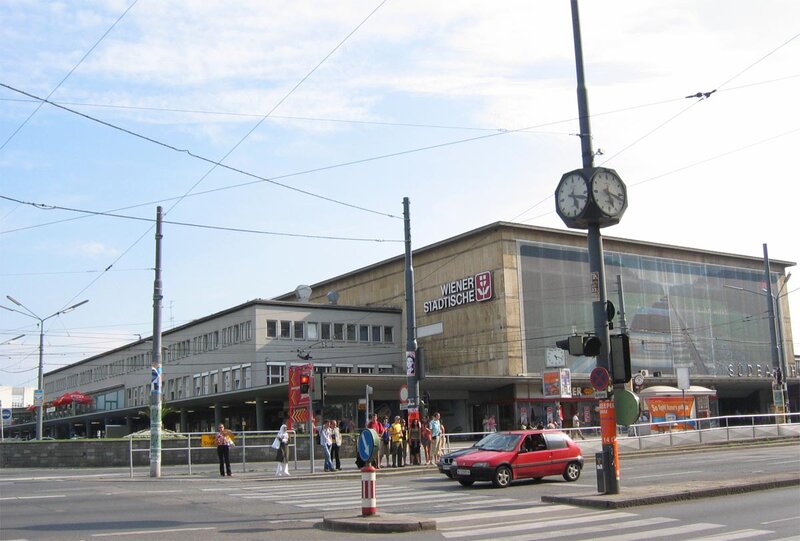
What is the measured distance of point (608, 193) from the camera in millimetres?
16719

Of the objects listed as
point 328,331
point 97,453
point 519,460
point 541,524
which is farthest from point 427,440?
point 328,331

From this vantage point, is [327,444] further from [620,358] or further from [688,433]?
[688,433]

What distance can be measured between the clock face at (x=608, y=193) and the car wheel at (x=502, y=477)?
7541 millimetres

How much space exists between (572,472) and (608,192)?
859 centimetres

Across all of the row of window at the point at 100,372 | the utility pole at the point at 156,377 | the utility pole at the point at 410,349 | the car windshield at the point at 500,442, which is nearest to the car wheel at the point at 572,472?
the car windshield at the point at 500,442

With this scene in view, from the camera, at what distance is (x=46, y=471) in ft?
105

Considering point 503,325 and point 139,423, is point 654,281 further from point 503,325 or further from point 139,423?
point 139,423

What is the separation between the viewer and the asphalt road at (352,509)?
1236 cm

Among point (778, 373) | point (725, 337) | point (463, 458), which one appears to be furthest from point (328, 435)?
point (725, 337)

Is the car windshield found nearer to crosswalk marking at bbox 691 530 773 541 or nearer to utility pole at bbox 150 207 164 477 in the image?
crosswalk marking at bbox 691 530 773 541

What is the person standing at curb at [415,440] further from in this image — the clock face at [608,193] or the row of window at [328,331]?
the row of window at [328,331]

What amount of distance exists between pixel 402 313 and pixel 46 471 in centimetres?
3846

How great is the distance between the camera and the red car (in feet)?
69.1

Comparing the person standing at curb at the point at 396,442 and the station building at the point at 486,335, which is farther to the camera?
the station building at the point at 486,335
